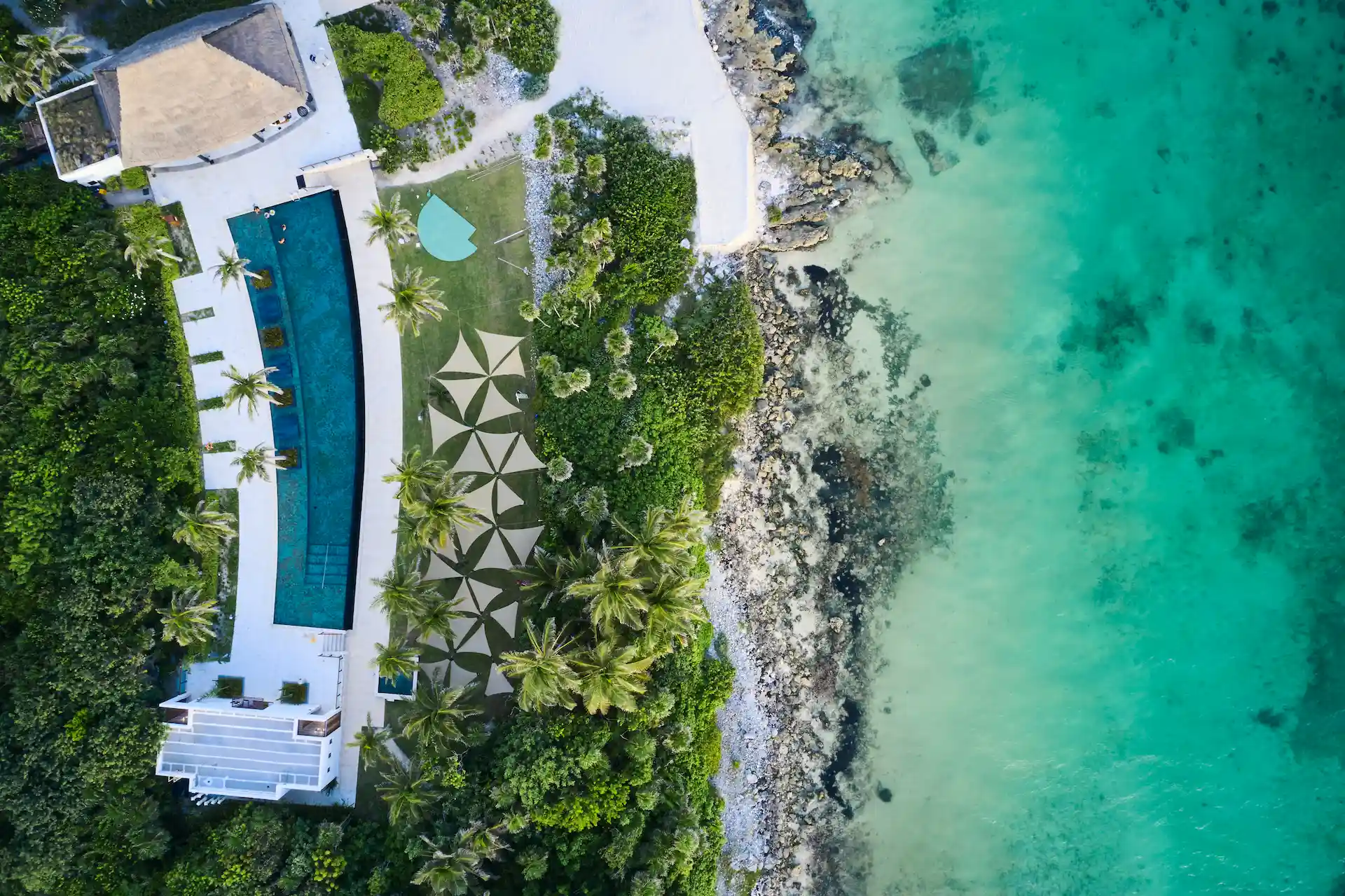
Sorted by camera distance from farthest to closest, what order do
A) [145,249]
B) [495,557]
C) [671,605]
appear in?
[495,557], [145,249], [671,605]

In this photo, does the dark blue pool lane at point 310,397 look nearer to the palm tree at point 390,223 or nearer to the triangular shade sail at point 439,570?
the palm tree at point 390,223

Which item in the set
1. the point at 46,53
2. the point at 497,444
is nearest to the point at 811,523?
the point at 497,444

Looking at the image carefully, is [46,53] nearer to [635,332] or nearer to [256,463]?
[256,463]

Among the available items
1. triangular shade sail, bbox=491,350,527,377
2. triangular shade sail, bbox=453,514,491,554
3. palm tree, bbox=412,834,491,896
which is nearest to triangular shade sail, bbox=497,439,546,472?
triangular shade sail, bbox=453,514,491,554

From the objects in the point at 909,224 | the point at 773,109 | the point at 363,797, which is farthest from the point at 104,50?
the point at 909,224

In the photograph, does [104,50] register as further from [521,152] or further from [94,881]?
[94,881]

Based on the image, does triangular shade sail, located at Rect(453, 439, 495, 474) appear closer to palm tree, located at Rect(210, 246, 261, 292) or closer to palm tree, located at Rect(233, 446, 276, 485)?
palm tree, located at Rect(233, 446, 276, 485)

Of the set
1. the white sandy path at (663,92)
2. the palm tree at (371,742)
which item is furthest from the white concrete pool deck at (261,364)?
the white sandy path at (663,92)
